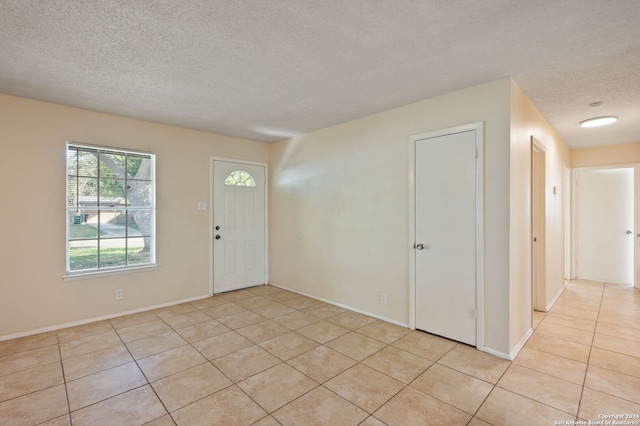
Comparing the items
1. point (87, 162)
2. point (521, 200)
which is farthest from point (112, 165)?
point (521, 200)

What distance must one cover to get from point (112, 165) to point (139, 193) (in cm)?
45

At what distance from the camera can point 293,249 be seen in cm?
482

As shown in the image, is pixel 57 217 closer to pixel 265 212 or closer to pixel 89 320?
pixel 89 320

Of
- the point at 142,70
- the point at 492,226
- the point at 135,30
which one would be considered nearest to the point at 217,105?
the point at 142,70

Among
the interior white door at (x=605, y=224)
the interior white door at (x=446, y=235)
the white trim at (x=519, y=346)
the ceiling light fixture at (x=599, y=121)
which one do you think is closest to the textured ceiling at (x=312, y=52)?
the ceiling light fixture at (x=599, y=121)

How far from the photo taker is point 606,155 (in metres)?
5.07

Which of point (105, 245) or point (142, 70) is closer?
point (142, 70)

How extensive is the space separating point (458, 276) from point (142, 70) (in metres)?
3.42

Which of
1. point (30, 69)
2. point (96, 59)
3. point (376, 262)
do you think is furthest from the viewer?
point (376, 262)

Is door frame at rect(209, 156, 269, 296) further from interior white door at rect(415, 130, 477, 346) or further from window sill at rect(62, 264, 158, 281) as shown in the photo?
interior white door at rect(415, 130, 477, 346)

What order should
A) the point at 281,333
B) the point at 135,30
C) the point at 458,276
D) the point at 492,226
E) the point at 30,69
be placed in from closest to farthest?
the point at 135,30, the point at 30,69, the point at 492,226, the point at 458,276, the point at 281,333

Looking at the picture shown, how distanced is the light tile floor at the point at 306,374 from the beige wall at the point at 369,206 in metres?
0.50

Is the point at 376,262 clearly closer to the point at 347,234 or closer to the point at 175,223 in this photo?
the point at 347,234

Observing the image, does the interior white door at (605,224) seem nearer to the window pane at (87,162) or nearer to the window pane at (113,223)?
the window pane at (113,223)
